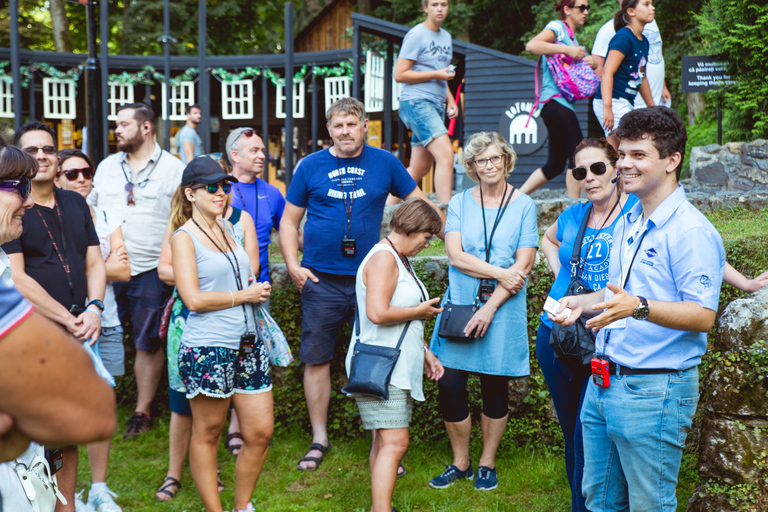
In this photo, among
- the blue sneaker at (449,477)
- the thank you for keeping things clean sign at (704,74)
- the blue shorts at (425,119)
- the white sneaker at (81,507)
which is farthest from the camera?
the thank you for keeping things clean sign at (704,74)

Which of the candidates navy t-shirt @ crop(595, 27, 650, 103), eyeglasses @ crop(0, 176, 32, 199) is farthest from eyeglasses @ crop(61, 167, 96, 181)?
navy t-shirt @ crop(595, 27, 650, 103)

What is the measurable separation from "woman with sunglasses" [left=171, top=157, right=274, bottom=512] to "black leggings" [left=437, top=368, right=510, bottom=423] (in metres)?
1.10

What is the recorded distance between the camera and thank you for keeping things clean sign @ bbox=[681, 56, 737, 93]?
367 inches

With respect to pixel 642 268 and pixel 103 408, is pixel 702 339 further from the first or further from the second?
pixel 103 408

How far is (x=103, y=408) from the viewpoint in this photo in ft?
3.62

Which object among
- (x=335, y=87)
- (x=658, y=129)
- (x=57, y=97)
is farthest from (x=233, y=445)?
(x=57, y=97)

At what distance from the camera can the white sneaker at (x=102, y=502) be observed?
12.7 feet

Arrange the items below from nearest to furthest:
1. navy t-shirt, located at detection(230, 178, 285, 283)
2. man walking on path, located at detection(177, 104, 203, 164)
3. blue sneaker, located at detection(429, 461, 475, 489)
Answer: blue sneaker, located at detection(429, 461, 475, 489), navy t-shirt, located at detection(230, 178, 285, 283), man walking on path, located at detection(177, 104, 203, 164)

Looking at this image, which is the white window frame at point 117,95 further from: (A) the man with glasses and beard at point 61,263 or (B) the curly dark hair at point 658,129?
(B) the curly dark hair at point 658,129

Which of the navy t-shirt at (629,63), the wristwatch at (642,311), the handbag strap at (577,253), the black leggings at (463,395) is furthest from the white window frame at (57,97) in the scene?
the wristwatch at (642,311)

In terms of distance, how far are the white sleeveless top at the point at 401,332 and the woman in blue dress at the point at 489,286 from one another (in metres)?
0.53

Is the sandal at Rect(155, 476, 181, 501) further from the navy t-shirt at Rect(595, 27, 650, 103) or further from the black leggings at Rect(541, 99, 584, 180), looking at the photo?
the navy t-shirt at Rect(595, 27, 650, 103)

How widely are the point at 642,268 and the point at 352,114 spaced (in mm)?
2369

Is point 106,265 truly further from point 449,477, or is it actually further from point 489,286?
point 449,477
